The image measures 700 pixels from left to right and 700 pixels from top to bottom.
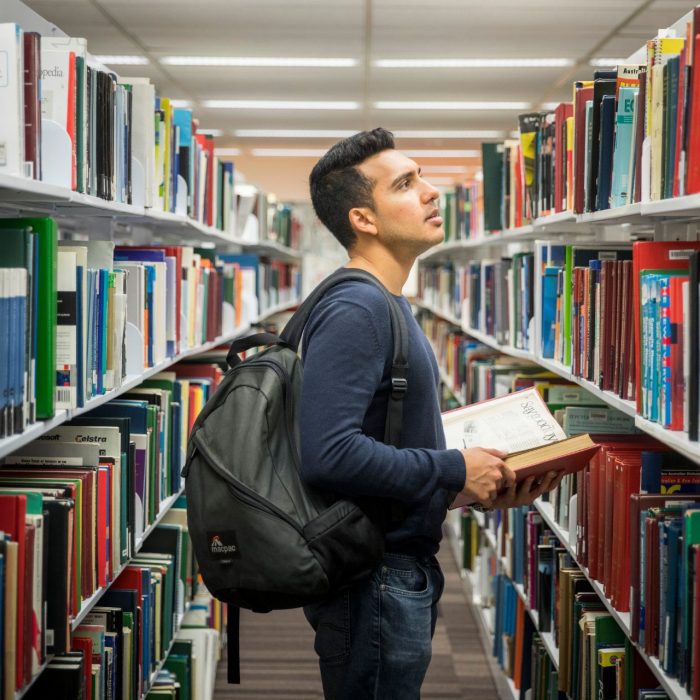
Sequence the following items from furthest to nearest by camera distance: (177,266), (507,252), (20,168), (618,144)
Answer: (507,252) → (177,266) → (618,144) → (20,168)

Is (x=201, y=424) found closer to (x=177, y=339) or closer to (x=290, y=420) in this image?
(x=290, y=420)

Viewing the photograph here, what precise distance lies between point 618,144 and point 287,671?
254 centimetres

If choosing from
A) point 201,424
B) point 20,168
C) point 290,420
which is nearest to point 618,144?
point 290,420

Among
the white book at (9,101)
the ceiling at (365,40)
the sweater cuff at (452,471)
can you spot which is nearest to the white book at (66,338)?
the white book at (9,101)

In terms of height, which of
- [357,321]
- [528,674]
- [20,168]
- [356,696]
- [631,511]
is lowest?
[528,674]

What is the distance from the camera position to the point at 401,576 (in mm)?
1632

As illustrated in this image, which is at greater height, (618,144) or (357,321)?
(618,144)

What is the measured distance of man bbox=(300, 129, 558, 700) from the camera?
4.84 feet

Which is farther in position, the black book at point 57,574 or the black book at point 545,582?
the black book at point 545,582

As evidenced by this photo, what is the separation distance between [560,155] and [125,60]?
14.5 ft

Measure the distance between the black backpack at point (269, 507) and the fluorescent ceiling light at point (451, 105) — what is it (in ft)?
19.8

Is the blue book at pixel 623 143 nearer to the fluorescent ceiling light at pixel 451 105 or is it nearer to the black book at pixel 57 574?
the black book at pixel 57 574

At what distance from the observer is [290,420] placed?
1.59 meters

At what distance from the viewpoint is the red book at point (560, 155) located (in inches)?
97.7
